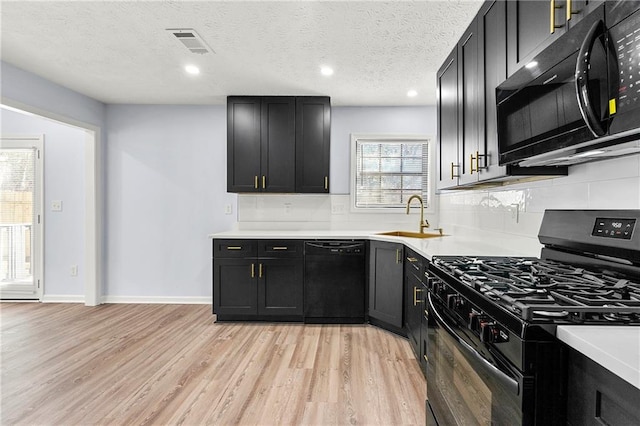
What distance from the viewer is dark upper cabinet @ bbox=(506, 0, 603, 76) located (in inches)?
48.4

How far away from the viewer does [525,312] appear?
865mm

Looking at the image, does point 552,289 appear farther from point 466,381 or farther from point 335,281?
point 335,281

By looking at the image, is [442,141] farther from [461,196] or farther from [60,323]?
[60,323]

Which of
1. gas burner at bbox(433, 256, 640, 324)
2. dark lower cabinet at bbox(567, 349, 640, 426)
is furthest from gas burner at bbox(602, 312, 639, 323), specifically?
dark lower cabinet at bbox(567, 349, 640, 426)

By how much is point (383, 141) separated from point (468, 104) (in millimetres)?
2103

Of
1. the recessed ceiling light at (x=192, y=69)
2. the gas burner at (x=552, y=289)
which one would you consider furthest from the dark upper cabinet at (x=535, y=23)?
the recessed ceiling light at (x=192, y=69)

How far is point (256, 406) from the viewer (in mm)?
2176

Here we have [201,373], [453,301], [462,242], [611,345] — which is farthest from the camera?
[462,242]

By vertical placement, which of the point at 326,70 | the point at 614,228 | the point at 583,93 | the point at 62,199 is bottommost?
the point at 614,228

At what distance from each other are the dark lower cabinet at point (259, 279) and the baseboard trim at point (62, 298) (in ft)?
6.76

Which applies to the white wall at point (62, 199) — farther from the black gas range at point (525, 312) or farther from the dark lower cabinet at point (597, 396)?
the dark lower cabinet at point (597, 396)

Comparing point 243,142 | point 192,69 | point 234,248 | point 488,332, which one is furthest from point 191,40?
point 488,332

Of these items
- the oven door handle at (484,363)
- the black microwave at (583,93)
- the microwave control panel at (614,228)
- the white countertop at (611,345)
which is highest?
the black microwave at (583,93)

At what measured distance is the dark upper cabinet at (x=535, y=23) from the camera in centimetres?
123
